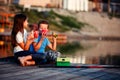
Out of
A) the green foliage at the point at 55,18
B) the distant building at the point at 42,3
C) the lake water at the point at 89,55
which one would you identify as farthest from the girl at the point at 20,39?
the distant building at the point at 42,3

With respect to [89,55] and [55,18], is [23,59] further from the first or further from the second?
[55,18]

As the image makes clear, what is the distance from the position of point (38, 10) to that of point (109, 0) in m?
11.1

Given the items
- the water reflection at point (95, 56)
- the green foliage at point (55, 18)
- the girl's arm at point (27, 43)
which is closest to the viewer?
the girl's arm at point (27, 43)

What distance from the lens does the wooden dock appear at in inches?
265

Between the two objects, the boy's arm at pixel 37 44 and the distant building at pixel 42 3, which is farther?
the distant building at pixel 42 3

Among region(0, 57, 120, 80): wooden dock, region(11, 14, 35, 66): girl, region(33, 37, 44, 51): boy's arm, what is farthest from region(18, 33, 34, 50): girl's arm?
region(0, 57, 120, 80): wooden dock

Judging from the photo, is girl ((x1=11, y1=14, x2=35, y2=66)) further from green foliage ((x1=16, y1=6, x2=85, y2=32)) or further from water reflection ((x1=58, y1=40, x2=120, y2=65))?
green foliage ((x1=16, y1=6, x2=85, y2=32))

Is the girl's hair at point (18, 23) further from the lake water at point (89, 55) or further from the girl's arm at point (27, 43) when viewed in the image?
the lake water at point (89, 55)

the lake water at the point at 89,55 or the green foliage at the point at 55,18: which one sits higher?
the green foliage at the point at 55,18

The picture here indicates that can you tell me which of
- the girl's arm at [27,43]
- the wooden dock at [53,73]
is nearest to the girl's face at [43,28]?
the girl's arm at [27,43]

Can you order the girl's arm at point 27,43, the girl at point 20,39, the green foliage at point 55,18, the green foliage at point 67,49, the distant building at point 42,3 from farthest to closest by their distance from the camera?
the distant building at point 42,3 < the green foliage at point 55,18 < the green foliage at point 67,49 < the girl at point 20,39 < the girl's arm at point 27,43

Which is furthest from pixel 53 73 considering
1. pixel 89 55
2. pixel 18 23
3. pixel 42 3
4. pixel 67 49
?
pixel 42 3

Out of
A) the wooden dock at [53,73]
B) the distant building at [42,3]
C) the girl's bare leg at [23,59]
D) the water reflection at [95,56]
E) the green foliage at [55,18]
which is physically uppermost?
the distant building at [42,3]

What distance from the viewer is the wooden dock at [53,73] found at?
22.1 feet
